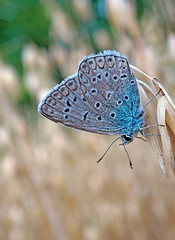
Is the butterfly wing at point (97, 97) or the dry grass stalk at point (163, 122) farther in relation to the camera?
the butterfly wing at point (97, 97)

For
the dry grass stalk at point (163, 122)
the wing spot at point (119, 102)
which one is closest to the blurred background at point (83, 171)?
the wing spot at point (119, 102)

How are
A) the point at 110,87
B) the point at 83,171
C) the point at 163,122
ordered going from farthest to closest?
the point at 83,171, the point at 110,87, the point at 163,122

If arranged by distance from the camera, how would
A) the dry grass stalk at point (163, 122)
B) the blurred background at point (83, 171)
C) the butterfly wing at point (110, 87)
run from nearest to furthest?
the dry grass stalk at point (163, 122) → the butterfly wing at point (110, 87) → the blurred background at point (83, 171)

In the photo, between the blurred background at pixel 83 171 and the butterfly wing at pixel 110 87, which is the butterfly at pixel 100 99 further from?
the blurred background at pixel 83 171

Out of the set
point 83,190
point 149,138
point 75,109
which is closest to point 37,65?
point 83,190

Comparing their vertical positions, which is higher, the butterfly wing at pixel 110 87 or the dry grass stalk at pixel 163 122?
the butterfly wing at pixel 110 87

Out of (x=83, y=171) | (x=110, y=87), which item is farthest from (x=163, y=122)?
(x=83, y=171)

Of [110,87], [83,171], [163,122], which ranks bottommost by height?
[83,171]

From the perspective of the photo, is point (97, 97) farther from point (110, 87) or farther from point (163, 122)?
point (163, 122)

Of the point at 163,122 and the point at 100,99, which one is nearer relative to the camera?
the point at 163,122
